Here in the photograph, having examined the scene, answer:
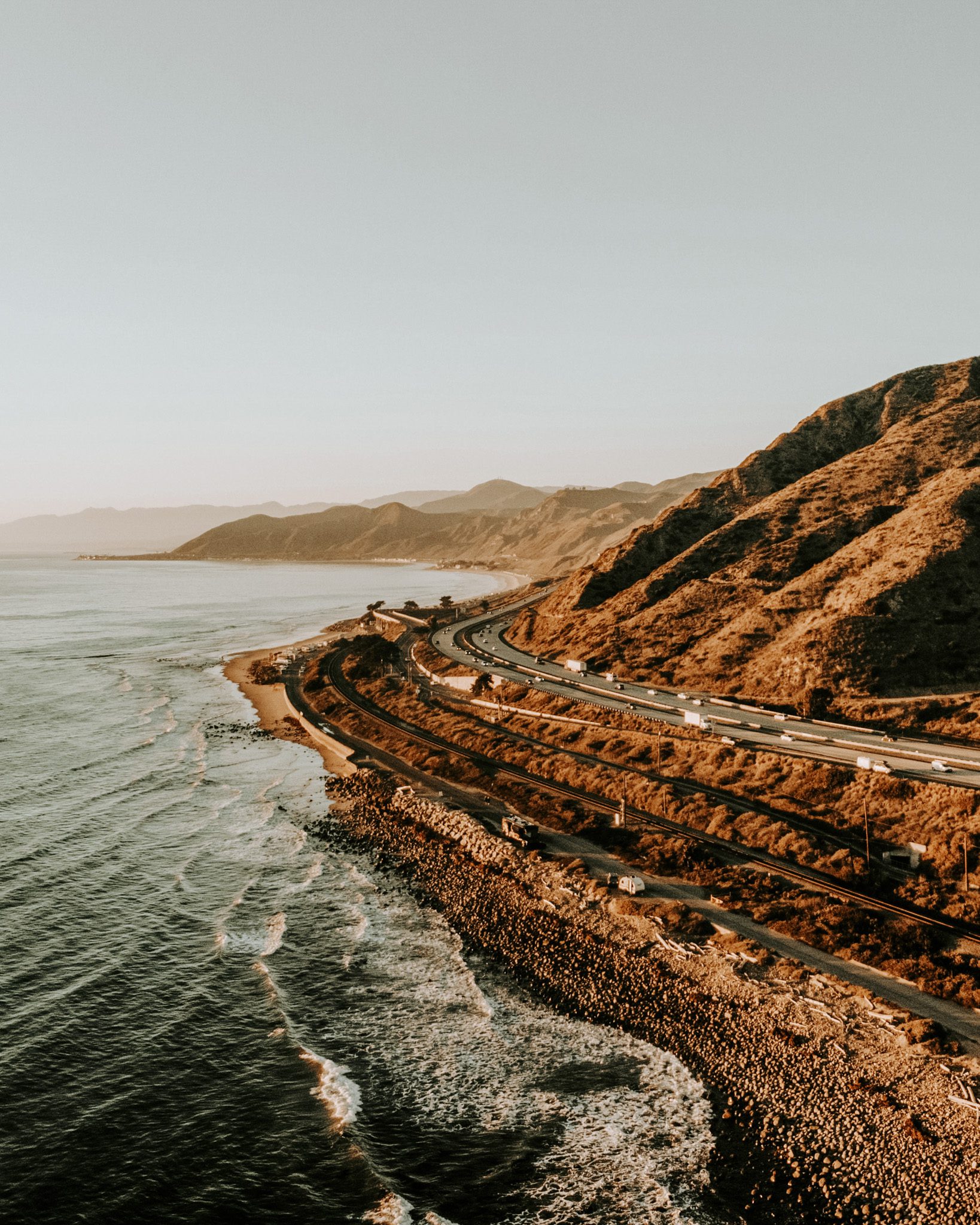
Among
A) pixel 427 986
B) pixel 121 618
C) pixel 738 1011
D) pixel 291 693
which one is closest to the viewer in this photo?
pixel 738 1011

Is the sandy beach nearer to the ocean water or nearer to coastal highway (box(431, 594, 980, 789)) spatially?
the ocean water

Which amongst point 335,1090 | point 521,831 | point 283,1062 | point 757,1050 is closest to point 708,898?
point 757,1050

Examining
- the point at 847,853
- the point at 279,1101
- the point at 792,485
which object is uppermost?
the point at 792,485

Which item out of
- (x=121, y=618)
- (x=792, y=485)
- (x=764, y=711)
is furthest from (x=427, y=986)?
(x=121, y=618)

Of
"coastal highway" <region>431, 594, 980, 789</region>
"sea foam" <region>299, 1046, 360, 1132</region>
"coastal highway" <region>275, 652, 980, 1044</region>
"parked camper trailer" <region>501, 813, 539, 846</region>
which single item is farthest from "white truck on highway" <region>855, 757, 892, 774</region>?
"sea foam" <region>299, 1046, 360, 1132</region>

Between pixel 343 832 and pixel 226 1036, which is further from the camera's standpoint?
pixel 343 832

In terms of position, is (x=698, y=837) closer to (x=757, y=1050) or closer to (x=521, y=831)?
(x=521, y=831)

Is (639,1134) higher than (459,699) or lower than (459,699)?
lower

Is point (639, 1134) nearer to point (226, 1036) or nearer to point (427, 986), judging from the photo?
point (427, 986)
